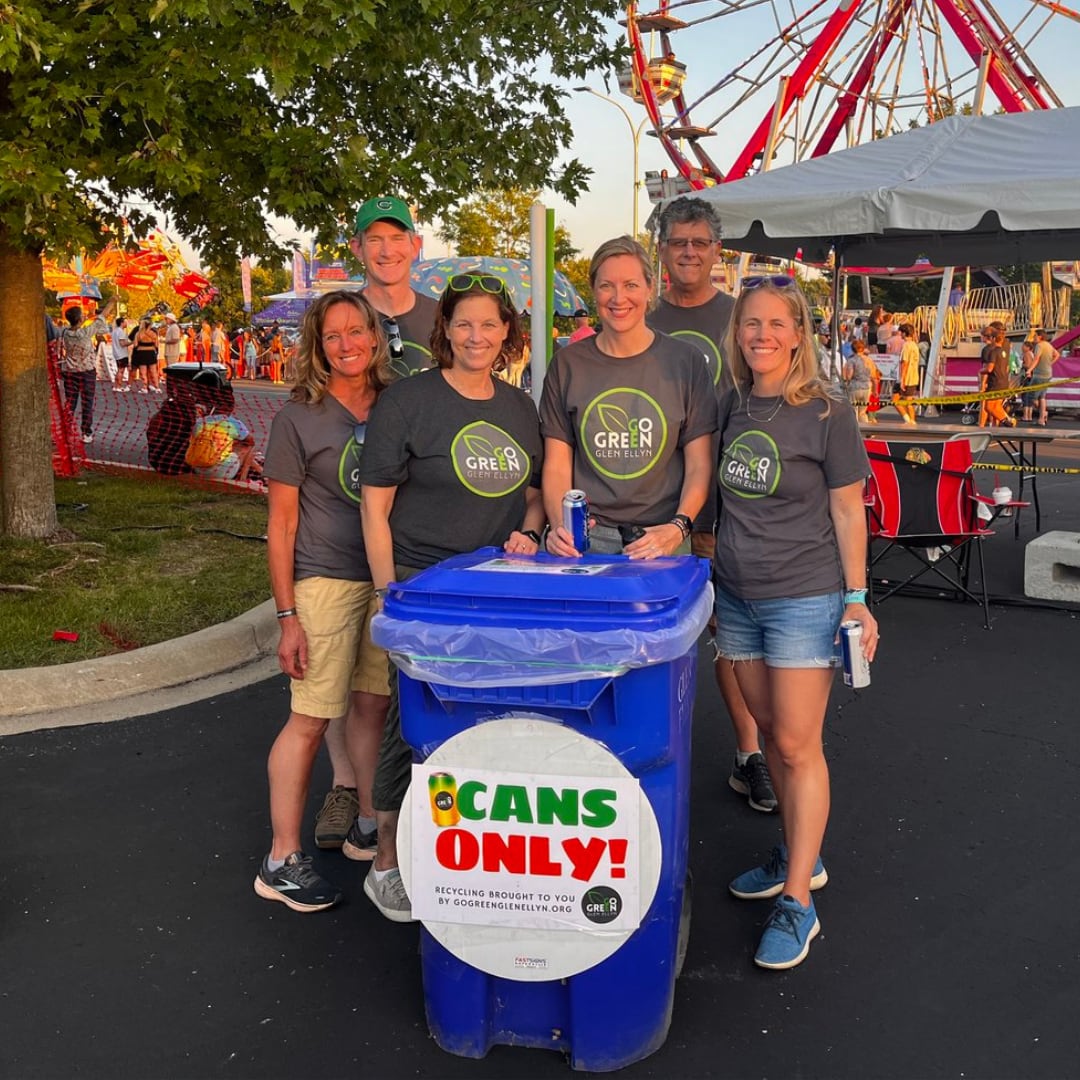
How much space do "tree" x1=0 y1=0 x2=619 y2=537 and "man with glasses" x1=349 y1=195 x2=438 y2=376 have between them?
138 centimetres

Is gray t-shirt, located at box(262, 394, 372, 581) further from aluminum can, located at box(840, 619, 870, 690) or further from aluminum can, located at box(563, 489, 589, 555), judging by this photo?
aluminum can, located at box(840, 619, 870, 690)

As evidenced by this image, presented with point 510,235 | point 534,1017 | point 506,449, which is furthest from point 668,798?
point 510,235

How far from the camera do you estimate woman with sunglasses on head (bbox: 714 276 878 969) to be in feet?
8.63

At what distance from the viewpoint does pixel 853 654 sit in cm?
255

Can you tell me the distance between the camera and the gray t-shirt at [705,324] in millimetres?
3449

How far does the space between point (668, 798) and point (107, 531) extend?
241 inches

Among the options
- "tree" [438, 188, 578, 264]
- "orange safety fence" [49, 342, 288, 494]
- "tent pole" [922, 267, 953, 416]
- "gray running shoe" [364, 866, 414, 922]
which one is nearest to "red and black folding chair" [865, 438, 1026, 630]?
"gray running shoe" [364, 866, 414, 922]

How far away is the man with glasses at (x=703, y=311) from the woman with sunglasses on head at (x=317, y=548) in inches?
44.4

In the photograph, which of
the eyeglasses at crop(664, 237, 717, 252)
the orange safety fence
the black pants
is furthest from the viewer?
the black pants

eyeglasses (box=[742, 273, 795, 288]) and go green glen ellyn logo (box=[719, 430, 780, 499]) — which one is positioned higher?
eyeglasses (box=[742, 273, 795, 288])

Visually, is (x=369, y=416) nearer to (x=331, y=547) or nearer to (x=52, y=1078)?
(x=331, y=547)

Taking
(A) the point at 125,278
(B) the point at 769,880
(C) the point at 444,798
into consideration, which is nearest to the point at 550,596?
(C) the point at 444,798

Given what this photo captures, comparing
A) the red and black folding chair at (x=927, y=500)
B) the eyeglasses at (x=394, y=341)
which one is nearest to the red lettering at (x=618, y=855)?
the eyeglasses at (x=394, y=341)

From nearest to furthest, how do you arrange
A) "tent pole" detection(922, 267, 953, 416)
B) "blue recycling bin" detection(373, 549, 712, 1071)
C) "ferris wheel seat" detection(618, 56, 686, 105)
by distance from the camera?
"blue recycling bin" detection(373, 549, 712, 1071) < "tent pole" detection(922, 267, 953, 416) < "ferris wheel seat" detection(618, 56, 686, 105)
